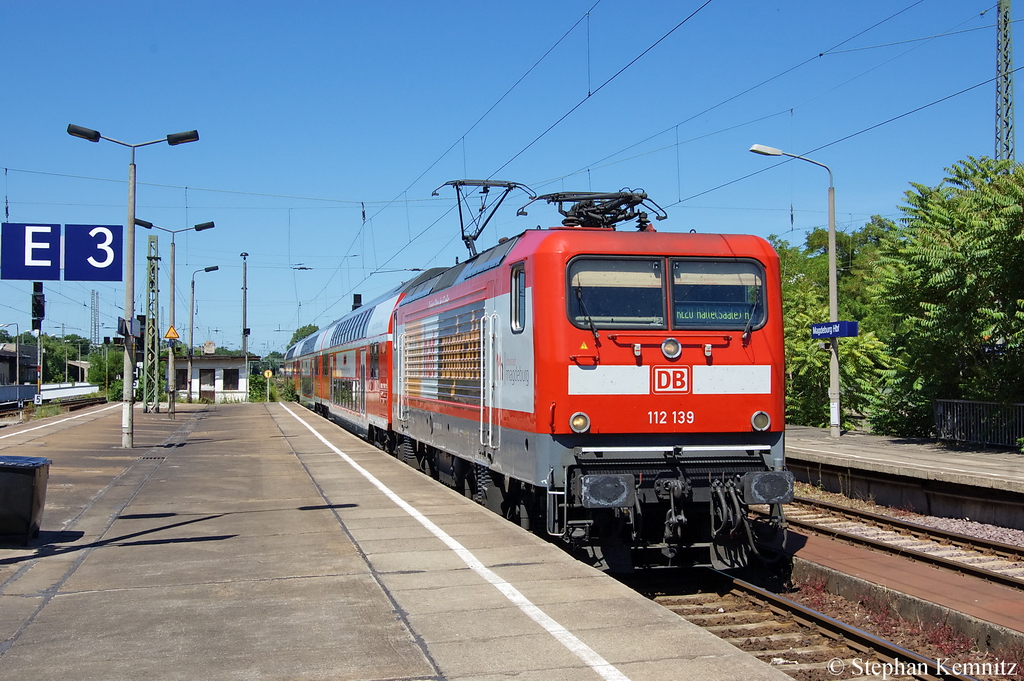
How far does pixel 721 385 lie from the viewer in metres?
9.08

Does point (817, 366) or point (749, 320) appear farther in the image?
point (817, 366)

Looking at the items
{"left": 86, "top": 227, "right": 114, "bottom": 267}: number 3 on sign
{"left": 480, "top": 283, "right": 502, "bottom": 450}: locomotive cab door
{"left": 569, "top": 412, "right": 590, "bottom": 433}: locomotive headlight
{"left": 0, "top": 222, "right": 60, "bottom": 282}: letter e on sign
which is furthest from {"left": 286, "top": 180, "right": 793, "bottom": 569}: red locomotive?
{"left": 86, "top": 227, "right": 114, "bottom": 267}: number 3 on sign

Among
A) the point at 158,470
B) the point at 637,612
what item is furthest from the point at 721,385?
the point at 158,470

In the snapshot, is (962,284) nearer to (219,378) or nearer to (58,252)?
(58,252)

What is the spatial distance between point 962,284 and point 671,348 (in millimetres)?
11638

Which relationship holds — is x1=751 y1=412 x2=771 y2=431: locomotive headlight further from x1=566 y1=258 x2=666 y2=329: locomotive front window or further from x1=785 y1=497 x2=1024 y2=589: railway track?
x1=785 y1=497 x2=1024 y2=589: railway track

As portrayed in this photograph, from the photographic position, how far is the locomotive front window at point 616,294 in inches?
351

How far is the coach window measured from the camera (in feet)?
30.8

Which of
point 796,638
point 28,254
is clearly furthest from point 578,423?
point 28,254

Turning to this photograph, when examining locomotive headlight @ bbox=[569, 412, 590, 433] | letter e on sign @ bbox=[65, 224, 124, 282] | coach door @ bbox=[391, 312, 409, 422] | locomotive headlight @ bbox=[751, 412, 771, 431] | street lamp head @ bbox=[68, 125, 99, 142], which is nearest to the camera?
locomotive headlight @ bbox=[569, 412, 590, 433]

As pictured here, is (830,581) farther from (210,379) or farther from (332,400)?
(210,379)

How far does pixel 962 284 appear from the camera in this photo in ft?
59.3

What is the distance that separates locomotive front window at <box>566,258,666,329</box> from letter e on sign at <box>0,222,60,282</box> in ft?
31.7

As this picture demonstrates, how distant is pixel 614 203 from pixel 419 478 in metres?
6.36
